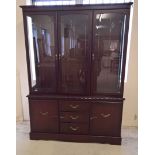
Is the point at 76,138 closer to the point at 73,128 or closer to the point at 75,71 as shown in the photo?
the point at 73,128

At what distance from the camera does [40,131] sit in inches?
105

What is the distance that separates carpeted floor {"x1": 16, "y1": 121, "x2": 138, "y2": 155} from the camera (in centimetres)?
235

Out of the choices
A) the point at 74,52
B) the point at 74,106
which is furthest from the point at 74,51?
the point at 74,106

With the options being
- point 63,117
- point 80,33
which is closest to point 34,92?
point 63,117

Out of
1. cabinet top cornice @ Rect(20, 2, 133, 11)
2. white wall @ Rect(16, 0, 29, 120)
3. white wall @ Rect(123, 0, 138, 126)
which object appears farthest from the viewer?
white wall @ Rect(16, 0, 29, 120)

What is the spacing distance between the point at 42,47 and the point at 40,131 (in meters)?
1.27

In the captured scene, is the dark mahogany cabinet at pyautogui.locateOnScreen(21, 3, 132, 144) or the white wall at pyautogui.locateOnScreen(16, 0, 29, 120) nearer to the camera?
the dark mahogany cabinet at pyautogui.locateOnScreen(21, 3, 132, 144)

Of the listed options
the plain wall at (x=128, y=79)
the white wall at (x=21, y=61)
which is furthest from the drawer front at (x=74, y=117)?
the white wall at (x=21, y=61)

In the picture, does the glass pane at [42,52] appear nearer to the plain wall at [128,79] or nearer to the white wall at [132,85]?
the plain wall at [128,79]

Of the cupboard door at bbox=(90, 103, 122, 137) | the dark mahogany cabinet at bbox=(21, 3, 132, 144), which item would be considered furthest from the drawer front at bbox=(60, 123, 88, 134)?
the cupboard door at bbox=(90, 103, 122, 137)

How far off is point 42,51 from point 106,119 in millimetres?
1369

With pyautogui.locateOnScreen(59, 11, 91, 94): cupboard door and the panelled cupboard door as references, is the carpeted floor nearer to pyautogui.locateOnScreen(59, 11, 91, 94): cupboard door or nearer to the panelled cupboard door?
the panelled cupboard door

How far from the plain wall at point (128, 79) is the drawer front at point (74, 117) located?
33.7 inches
